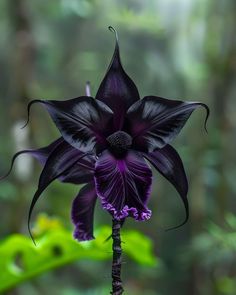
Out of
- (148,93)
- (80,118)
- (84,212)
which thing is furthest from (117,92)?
(148,93)

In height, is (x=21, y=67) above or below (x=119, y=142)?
below

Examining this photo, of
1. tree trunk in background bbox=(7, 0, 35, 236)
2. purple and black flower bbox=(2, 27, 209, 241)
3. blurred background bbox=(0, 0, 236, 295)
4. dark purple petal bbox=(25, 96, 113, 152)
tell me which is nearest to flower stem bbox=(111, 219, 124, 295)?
purple and black flower bbox=(2, 27, 209, 241)

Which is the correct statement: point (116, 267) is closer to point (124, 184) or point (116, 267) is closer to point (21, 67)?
point (124, 184)

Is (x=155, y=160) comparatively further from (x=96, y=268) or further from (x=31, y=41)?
(x=96, y=268)

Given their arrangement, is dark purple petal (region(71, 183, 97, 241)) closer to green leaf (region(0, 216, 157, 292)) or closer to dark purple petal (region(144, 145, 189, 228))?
dark purple petal (region(144, 145, 189, 228))

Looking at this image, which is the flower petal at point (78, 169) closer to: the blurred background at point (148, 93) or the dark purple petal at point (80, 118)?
the dark purple petal at point (80, 118)

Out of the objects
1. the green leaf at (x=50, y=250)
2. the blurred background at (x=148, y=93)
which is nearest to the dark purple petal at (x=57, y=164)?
the green leaf at (x=50, y=250)
